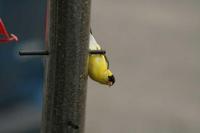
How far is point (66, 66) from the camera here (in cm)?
109

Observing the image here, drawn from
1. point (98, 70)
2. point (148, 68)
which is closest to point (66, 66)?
point (98, 70)

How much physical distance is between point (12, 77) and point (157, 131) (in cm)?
127

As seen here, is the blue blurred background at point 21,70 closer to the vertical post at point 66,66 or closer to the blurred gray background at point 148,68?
the vertical post at point 66,66

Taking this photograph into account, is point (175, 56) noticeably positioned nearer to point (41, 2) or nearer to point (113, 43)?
point (113, 43)

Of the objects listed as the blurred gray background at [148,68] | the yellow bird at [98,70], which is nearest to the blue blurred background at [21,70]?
the yellow bird at [98,70]

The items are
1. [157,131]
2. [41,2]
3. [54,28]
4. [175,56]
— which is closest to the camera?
[54,28]

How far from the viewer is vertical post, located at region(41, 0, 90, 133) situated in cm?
107

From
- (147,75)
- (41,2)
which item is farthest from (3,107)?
(147,75)

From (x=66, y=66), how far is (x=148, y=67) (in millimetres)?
2294

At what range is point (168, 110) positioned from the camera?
3090 mm

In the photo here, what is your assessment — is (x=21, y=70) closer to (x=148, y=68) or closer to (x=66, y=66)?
(x=66, y=66)

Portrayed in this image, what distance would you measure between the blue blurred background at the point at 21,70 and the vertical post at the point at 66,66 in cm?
74

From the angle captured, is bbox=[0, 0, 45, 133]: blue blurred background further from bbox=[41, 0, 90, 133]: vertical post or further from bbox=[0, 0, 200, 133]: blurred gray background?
bbox=[0, 0, 200, 133]: blurred gray background

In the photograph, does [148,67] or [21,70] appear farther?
[148,67]
